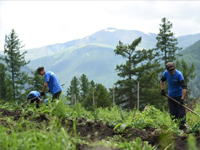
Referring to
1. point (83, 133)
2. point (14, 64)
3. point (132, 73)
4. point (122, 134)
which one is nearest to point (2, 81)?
point (14, 64)

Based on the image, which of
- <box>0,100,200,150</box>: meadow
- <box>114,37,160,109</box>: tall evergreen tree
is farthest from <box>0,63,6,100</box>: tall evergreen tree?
<box>0,100,200,150</box>: meadow

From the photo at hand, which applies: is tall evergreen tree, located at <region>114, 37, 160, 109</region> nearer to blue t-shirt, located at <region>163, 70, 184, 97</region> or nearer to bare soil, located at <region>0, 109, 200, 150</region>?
blue t-shirt, located at <region>163, 70, 184, 97</region>

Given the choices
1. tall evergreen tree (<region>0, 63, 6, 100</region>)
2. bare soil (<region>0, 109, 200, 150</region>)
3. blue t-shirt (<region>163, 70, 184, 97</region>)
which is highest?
blue t-shirt (<region>163, 70, 184, 97</region>)

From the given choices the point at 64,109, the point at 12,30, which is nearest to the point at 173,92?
the point at 64,109

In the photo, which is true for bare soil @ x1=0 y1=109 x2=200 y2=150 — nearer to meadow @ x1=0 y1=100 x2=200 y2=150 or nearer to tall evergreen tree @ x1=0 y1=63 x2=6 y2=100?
meadow @ x1=0 y1=100 x2=200 y2=150

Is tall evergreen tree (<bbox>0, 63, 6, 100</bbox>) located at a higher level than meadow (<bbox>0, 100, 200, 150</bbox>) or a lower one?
lower

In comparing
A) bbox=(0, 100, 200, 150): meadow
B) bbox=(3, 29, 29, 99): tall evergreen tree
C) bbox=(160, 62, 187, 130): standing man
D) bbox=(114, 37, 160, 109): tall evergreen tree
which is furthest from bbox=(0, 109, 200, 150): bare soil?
bbox=(3, 29, 29, 99): tall evergreen tree

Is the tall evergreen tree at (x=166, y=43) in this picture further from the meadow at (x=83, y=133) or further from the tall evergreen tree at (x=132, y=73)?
the meadow at (x=83, y=133)

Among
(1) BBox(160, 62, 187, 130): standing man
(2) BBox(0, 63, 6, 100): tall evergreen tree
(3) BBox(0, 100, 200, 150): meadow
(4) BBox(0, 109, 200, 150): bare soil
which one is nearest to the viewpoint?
(3) BBox(0, 100, 200, 150): meadow

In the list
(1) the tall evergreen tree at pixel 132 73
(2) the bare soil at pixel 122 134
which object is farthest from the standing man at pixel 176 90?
(1) the tall evergreen tree at pixel 132 73

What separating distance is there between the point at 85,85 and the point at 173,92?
61313 mm

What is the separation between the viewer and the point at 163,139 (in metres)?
3.63

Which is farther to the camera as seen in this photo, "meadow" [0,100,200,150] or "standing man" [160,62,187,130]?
"standing man" [160,62,187,130]

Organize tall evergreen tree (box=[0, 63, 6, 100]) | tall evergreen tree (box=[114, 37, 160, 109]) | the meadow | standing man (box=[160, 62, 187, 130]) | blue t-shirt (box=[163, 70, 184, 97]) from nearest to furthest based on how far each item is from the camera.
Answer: the meadow, standing man (box=[160, 62, 187, 130]), blue t-shirt (box=[163, 70, 184, 97]), tall evergreen tree (box=[114, 37, 160, 109]), tall evergreen tree (box=[0, 63, 6, 100])
